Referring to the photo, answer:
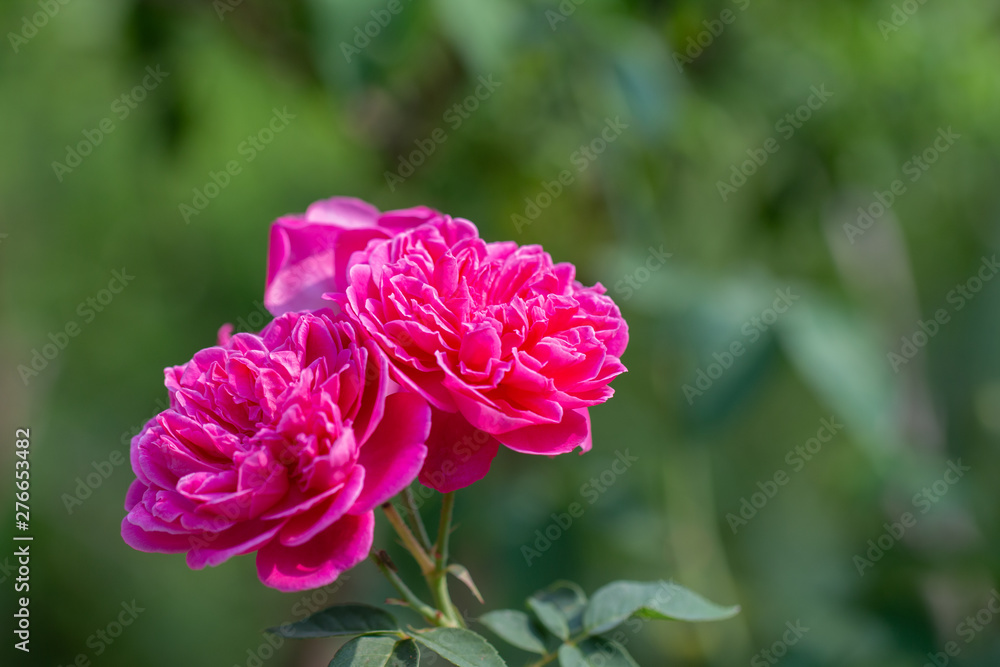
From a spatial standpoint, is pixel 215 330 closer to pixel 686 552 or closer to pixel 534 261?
pixel 686 552

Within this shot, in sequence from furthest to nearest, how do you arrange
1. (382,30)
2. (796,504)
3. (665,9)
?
(796,504) → (665,9) → (382,30)

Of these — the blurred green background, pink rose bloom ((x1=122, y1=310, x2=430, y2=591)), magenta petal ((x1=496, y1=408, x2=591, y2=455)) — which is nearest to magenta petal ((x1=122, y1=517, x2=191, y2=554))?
pink rose bloom ((x1=122, y1=310, x2=430, y2=591))

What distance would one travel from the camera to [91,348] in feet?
11.2

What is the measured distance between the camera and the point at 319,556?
644mm

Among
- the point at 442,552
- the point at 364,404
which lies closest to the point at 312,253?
the point at 364,404

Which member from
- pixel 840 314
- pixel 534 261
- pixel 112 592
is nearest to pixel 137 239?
pixel 112 592

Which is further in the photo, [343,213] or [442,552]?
[343,213]

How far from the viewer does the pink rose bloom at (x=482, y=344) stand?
68cm

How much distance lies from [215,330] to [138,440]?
225 cm

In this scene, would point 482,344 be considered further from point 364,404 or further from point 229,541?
point 229,541

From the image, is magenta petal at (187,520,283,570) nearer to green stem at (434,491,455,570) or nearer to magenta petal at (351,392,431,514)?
magenta petal at (351,392,431,514)

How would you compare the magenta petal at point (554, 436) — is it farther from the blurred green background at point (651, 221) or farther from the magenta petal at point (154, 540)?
the blurred green background at point (651, 221)

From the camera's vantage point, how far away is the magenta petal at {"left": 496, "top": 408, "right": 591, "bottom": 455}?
0.70 meters

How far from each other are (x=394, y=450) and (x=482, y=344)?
0.36ft
